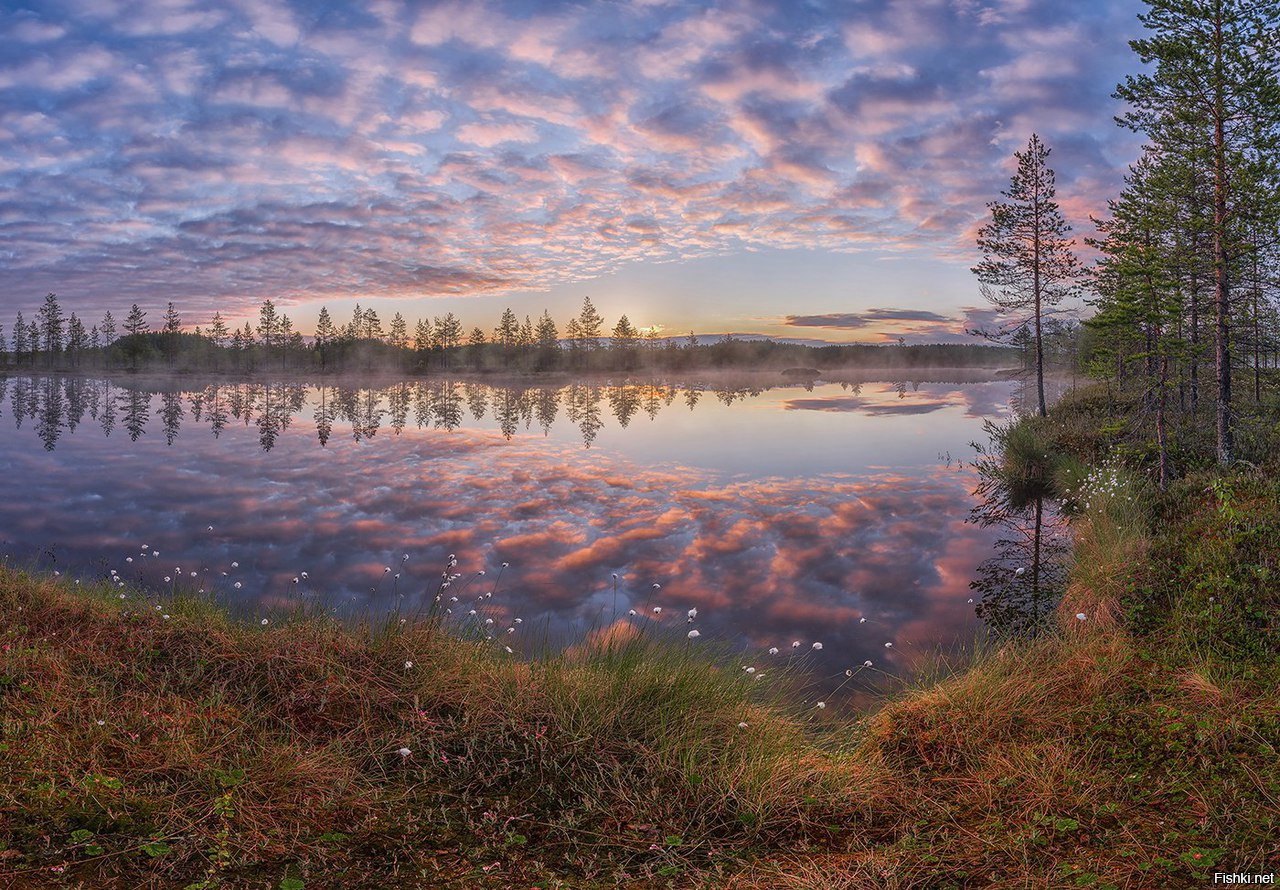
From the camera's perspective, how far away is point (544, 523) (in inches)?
625

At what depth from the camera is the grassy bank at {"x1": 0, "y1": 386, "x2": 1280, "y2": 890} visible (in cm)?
411

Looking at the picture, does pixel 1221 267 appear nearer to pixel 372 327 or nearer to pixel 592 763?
pixel 592 763

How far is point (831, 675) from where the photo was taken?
30.0ft

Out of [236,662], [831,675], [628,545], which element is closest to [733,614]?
[831,675]

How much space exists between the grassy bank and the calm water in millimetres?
2529

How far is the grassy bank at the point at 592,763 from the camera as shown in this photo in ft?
13.5

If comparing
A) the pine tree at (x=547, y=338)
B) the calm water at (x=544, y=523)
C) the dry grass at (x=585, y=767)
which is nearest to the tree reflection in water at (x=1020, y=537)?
the calm water at (x=544, y=523)

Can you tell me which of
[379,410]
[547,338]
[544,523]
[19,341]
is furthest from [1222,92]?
[19,341]

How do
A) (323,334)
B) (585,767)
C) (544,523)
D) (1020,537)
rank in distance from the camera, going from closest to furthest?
1. (585,767)
2. (544,523)
3. (1020,537)
4. (323,334)

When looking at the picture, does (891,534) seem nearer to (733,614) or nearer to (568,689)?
(733,614)

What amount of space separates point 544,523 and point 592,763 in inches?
419

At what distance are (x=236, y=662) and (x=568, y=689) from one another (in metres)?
3.49

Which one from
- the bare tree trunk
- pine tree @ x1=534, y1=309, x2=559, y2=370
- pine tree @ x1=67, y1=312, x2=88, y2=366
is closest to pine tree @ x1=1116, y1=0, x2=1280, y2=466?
the bare tree trunk

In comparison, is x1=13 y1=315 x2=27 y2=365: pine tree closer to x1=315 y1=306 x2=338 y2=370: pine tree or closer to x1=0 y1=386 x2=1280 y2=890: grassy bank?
x1=315 y1=306 x2=338 y2=370: pine tree
